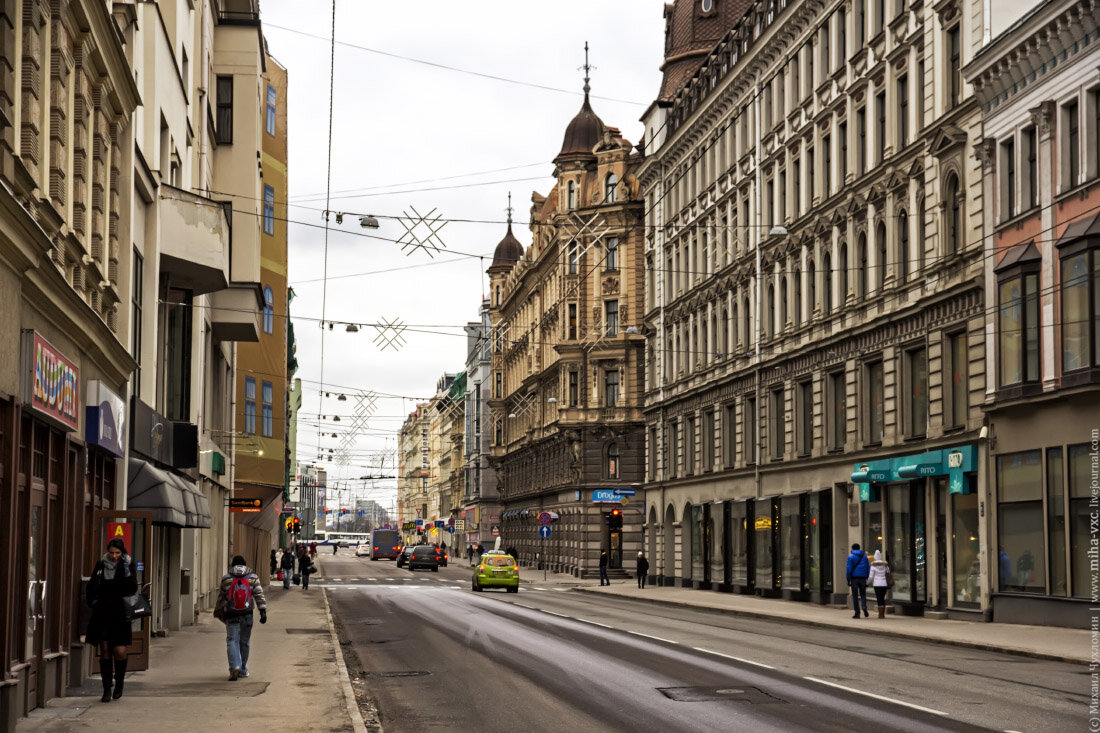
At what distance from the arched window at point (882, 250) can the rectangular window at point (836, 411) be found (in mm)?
3868

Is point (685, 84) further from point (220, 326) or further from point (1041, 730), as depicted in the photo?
point (1041, 730)

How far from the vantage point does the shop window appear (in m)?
29.4

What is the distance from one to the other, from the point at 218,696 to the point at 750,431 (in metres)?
34.7

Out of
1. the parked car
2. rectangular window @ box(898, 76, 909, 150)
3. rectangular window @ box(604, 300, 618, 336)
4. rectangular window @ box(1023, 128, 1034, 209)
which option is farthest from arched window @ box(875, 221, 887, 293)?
the parked car

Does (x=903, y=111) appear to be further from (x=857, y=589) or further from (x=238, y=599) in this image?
(x=238, y=599)

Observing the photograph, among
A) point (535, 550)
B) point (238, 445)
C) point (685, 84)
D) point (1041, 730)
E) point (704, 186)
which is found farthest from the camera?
point (535, 550)

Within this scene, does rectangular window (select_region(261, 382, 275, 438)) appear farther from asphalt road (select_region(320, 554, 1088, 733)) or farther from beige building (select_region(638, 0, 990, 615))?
asphalt road (select_region(320, 554, 1088, 733))

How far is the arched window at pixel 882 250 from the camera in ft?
124

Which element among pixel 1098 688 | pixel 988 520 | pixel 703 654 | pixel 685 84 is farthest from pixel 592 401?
pixel 1098 688

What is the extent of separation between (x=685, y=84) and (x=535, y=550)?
138ft

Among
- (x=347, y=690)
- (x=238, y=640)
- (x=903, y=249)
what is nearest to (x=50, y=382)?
(x=347, y=690)

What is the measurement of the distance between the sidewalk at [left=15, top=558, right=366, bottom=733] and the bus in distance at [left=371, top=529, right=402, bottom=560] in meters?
97.4

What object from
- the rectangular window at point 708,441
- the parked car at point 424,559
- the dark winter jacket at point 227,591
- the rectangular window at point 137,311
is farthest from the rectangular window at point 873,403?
the parked car at point 424,559

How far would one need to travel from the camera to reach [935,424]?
34250 millimetres
